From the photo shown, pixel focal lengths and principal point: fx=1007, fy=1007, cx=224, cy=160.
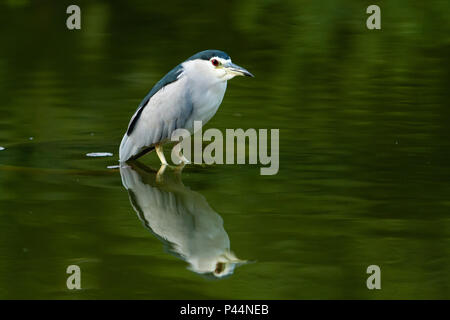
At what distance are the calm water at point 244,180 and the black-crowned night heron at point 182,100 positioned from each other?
33 centimetres

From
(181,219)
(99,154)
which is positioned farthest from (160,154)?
(181,219)

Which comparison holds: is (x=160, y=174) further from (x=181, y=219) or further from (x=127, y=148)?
(x=181, y=219)

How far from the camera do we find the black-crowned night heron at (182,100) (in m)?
10.5

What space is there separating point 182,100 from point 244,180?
1201mm

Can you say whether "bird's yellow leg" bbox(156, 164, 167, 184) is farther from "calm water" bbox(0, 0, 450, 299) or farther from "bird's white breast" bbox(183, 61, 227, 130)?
"bird's white breast" bbox(183, 61, 227, 130)

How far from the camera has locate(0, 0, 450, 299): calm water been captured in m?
7.12

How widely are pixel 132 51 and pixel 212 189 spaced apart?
9140 millimetres

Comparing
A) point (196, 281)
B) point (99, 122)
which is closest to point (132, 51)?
point (99, 122)

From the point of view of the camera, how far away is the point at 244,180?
32.5ft

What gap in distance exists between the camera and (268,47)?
1859cm

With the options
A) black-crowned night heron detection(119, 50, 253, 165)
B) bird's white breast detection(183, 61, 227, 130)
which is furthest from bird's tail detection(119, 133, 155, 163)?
bird's white breast detection(183, 61, 227, 130)

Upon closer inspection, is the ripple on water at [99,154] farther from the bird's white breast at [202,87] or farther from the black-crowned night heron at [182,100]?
the bird's white breast at [202,87]

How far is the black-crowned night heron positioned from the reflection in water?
1.10 feet

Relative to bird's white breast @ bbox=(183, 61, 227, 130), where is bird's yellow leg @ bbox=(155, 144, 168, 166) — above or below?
below
